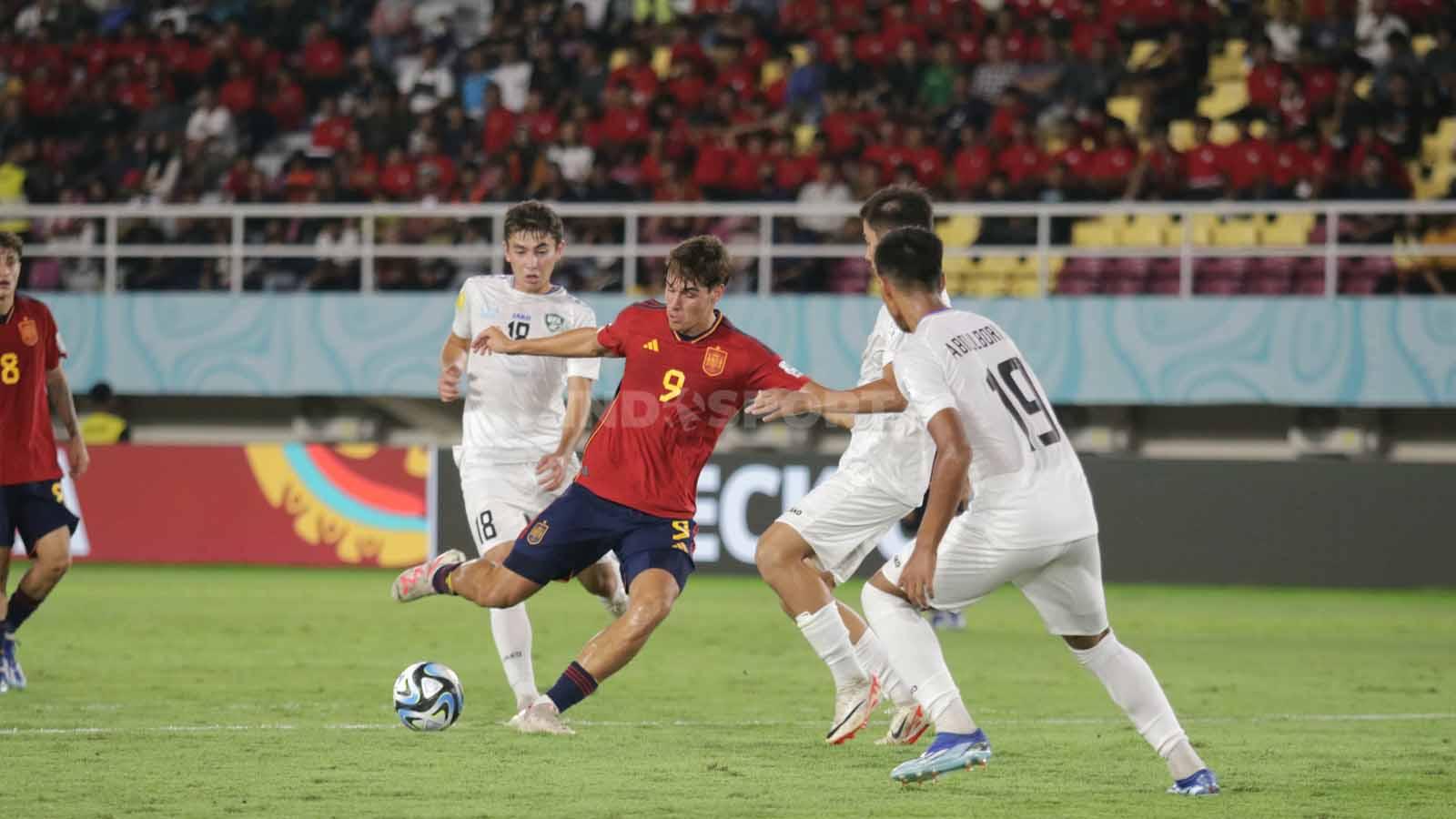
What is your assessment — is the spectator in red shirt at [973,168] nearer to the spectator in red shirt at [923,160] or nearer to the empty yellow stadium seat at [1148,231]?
the spectator in red shirt at [923,160]

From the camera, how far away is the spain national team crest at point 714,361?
26.3 feet

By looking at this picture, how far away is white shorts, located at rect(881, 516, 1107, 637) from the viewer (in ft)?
21.7

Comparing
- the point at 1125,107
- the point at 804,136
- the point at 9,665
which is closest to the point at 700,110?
the point at 804,136

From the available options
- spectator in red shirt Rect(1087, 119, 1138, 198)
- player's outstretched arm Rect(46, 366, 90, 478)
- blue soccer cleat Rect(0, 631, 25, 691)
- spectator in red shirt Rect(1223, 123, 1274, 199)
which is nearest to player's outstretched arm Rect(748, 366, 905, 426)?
player's outstretched arm Rect(46, 366, 90, 478)

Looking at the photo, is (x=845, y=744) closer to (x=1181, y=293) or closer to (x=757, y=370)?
(x=757, y=370)

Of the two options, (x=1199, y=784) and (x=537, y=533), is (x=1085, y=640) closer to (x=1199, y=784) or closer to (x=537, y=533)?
(x=1199, y=784)

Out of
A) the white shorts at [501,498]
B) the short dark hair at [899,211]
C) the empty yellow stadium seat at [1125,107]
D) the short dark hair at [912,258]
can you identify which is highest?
the empty yellow stadium seat at [1125,107]

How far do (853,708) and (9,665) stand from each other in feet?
15.0

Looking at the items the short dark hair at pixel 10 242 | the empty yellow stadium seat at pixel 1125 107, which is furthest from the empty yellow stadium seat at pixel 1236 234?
the short dark hair at pixel 10 242

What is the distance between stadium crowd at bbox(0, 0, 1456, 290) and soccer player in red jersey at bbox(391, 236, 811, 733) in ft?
37.2

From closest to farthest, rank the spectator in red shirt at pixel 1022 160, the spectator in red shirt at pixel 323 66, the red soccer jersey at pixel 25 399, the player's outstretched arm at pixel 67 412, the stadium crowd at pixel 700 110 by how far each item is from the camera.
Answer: the red soccer jersey at pixel 25 399, the player's outstretched arm at pixel 67 412, the stadium crowd at pixel 700 110, the spectator in red shirt at pixel 1022 160, the spectator in red shirt at pixel 323 66

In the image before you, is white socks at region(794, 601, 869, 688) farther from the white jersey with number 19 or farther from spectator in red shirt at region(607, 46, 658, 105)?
spectator in red shirt at region(607, 46, 658, 105)

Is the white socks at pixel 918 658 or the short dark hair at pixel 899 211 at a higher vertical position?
the short dark hair at pixel 899 211

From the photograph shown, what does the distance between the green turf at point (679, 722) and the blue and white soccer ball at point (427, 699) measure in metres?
0.10
